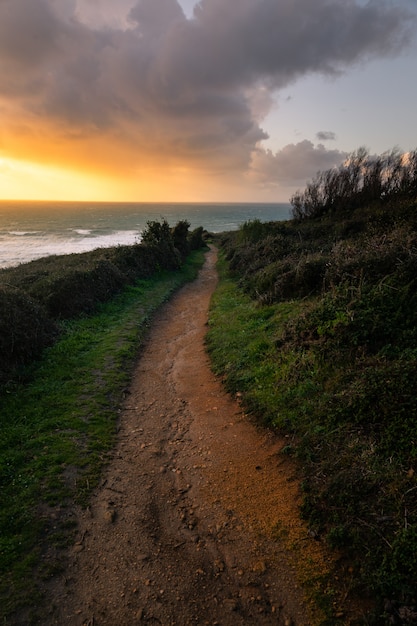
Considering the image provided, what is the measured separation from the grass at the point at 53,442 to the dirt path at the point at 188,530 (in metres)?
0.38

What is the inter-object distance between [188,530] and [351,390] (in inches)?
156

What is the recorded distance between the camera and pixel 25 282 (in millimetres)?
16922

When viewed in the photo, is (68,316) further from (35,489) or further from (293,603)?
(293,603)

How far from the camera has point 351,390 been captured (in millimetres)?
6715

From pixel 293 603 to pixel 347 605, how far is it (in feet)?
2.10

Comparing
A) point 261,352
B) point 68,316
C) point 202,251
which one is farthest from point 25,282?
point 202,251

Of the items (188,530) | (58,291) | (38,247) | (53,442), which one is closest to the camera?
(188,530)

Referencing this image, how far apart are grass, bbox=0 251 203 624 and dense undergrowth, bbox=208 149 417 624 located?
3521 mm

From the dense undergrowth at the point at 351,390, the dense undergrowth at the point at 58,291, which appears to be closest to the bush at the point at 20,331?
the dense undergrowth at the point at 58,291

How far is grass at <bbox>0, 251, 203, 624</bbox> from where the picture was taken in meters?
4.72

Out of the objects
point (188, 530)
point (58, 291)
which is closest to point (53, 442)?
point (188, 530)

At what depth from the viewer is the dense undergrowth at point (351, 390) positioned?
14.5ft


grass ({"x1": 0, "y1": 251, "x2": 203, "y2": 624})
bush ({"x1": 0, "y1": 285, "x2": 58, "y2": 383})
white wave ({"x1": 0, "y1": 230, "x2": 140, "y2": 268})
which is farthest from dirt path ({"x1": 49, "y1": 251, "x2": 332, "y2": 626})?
white wave ({"x1": 0, "y1": 230, "x2": 140, "y2": 268})

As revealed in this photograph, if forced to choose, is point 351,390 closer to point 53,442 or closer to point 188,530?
point 188,530
